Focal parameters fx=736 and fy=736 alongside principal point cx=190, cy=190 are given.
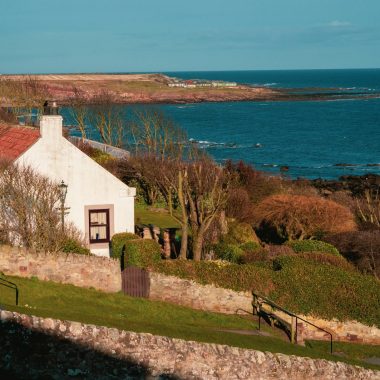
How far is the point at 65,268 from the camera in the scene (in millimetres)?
23672

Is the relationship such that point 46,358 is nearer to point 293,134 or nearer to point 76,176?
point 76,176

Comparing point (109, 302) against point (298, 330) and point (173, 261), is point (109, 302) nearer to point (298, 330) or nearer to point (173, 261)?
point (173, 261)

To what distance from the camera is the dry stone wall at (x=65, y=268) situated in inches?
915

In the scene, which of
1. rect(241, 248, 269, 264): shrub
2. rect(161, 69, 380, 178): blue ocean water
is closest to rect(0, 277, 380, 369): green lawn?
rect(241, 248, 269, 264): shrub

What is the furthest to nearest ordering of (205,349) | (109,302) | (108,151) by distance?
(108,151) < (109,302) < (205,349)

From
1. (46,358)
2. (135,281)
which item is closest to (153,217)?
(135,281)

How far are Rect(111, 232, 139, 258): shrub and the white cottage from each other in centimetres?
158

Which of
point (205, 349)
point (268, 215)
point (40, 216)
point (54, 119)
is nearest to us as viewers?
point (205, 349)

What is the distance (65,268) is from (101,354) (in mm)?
8993

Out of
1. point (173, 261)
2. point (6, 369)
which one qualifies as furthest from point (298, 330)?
point (6, 369)

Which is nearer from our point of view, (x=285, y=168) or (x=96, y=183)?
(x=96, y=183)

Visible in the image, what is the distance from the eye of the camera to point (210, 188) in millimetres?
34062

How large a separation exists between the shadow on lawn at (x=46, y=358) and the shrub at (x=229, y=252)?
12.4 m

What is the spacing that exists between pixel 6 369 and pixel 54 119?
571 inches
